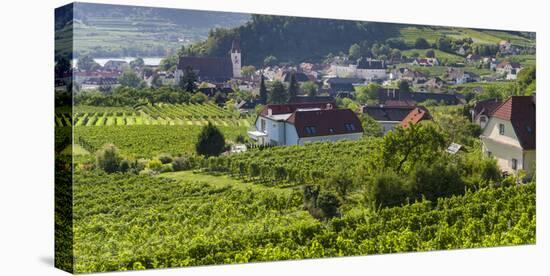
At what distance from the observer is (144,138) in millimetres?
12109

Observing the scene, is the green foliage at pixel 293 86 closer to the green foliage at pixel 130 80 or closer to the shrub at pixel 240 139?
the shrub at pixel 240 139

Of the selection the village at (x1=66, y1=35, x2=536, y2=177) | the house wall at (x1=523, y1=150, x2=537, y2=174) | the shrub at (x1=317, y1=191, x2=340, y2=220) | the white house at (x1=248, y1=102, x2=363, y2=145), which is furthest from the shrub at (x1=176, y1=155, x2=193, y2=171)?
the house wall at (x1=523, y1=150, x2=537, y2=174)

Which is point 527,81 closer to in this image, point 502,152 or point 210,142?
point 502,152

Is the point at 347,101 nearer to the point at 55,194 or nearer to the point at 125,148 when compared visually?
the point at 125,148

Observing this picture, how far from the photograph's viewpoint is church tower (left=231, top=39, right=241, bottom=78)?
12734 millimetres

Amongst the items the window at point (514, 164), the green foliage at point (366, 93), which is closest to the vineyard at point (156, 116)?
the green foliage at point (366, 93)

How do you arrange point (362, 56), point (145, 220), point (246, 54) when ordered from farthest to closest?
point (362, 56) < point (246, 54) < point (145, 220)

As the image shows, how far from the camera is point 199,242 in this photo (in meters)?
12.1

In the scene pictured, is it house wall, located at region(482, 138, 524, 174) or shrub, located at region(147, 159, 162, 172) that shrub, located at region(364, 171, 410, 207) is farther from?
shrub, located at region(147, 159, 162, 172)

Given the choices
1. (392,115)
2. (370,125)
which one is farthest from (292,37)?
(392,115)

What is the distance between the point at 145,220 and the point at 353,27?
4.42 meters

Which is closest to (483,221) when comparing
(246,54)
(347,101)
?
(347,101)

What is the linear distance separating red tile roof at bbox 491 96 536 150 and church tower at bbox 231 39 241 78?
466 centimetres

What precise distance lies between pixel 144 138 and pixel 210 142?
1.03 m
